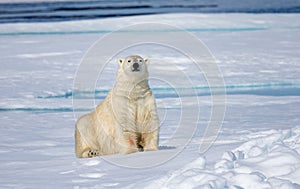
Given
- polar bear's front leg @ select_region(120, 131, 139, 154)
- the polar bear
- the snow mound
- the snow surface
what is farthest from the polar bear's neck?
the snow mound

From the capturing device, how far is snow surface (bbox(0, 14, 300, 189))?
274 centimetres

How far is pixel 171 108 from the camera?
242 inches

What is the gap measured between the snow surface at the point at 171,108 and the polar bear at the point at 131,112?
15 cm

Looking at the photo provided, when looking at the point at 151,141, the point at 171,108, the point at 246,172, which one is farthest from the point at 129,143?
the point at 171,108

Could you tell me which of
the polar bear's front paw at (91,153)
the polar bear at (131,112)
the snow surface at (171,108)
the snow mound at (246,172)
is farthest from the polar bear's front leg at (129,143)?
the snow mound at (246,172)

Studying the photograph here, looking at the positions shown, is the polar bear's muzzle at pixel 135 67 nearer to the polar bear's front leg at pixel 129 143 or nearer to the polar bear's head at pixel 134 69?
the polar bear's head at pixel 134 69

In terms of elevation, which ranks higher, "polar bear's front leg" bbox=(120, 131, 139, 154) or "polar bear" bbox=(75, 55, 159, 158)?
"polar bear" bbox=(75, 55, 159, 158)

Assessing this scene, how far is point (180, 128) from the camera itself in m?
4.94

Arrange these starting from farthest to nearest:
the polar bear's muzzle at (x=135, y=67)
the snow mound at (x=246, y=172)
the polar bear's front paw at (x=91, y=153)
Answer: the polar bear's front paw at (x=91, y=153) → the polar bear's muzzle at (x=135, y=67) → the snow mound at (x=246, y=172)

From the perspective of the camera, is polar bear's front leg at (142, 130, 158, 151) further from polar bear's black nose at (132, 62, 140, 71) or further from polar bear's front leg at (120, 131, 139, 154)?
polar bear's black nose at (132, 62, 140, 71)

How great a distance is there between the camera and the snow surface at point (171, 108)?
2.74 m

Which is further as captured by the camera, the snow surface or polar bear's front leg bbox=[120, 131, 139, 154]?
polar bear's front leg bbox=[120, 131, 139, 154]

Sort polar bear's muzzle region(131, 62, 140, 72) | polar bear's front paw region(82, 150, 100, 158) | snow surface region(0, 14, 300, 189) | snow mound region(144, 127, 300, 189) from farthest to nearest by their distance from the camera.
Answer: polar bear's front paw region(82, 150, 100, 158), polar bear's muzzle region(131, 62, 140, 72), snow surface region(0, 14, 300, 189), snow mound region(144, 127, 300, 189)

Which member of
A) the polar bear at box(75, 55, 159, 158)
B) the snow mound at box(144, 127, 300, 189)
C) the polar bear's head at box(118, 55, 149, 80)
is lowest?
the snow mound at box(144, 127, 300, 189)
